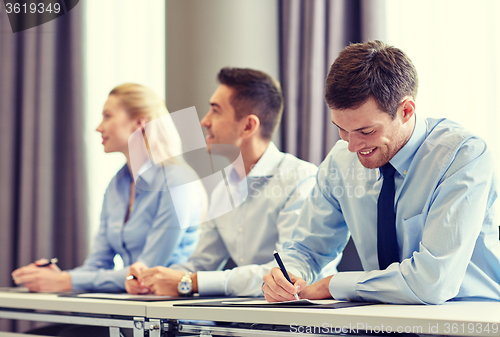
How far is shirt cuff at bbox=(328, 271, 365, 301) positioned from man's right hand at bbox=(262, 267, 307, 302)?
0.23 feet

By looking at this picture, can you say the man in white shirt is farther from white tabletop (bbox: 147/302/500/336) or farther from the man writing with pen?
white tabletop (bbox: 147/302/500/336)

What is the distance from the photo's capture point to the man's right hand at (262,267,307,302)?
0.92 m

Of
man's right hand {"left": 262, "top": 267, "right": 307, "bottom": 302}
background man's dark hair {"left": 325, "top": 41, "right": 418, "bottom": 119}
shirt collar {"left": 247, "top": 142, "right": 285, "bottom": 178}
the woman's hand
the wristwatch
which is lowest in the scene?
the woman's hand

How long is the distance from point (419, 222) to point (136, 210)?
43.4 inches

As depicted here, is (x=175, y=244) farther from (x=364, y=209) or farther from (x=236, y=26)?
(x=236, y=26)

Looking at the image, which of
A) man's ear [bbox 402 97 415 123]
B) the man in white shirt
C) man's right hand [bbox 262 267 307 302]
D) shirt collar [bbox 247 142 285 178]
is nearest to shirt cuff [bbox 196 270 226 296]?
A: the man in white shirt

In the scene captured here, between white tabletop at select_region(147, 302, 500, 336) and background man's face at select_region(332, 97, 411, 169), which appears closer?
white tabletop at select_region(147, 302, 500, 336)

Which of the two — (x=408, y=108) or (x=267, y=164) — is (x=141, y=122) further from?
(x=408, y=108)

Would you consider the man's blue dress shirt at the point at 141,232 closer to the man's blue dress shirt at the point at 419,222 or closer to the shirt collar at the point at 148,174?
the shirt collar at the point at 148,174

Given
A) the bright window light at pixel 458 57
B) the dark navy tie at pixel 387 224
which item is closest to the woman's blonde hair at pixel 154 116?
the dark navy tie at pixel 387 224

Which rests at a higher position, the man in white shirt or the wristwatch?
the man in white shirt

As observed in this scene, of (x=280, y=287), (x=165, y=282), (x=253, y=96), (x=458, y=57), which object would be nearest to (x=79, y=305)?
(x=165, y=282)

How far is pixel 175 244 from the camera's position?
1.64 meters

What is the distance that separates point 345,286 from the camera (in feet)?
3.03
